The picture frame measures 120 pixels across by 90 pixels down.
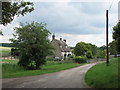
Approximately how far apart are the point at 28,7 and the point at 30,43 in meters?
8.89

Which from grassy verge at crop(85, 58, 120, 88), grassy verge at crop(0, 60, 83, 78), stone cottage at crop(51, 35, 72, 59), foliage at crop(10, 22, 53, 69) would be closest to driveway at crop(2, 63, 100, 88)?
grassy verge at crop(85, 58, 120, 88)

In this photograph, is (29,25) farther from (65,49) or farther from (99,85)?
(65,49)

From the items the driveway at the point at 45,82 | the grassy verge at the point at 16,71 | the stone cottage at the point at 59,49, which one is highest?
the stone cottage at the point at 59,49

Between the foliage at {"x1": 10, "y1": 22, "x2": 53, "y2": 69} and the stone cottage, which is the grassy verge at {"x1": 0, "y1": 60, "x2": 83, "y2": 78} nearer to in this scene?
the foliage at {"x1": 10, "y1": 22, "x2": 53, "y2": 69}

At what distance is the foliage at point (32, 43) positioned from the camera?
21.9 metres

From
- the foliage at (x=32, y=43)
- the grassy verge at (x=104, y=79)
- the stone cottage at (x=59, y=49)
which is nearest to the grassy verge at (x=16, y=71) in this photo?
the foliage at (x=32, y=43)

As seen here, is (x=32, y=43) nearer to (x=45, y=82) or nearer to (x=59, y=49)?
(x=45, y=82)

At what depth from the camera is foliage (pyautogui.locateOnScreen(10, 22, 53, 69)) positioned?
21.9m

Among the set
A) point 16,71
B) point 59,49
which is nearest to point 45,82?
point 16,71

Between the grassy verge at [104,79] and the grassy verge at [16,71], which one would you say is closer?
the grassy verge at [104,79]

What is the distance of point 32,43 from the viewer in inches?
880

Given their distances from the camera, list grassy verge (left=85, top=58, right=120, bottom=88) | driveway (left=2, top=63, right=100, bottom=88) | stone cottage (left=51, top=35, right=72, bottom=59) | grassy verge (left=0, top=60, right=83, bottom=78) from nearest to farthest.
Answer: grassy verge (left=85, top=58, right=120, bottom=88), driveway (left=2, top=63, right=100, bottom=88), grassy verge (left=0, top=60, right=83, bottom=78), stone cottage (left=51, top=35, right=72, bottom=59)

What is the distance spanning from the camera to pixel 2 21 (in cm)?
1388

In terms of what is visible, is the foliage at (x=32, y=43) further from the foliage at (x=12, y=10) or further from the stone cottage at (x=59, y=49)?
the stone cottage at (x=59, y=49)
